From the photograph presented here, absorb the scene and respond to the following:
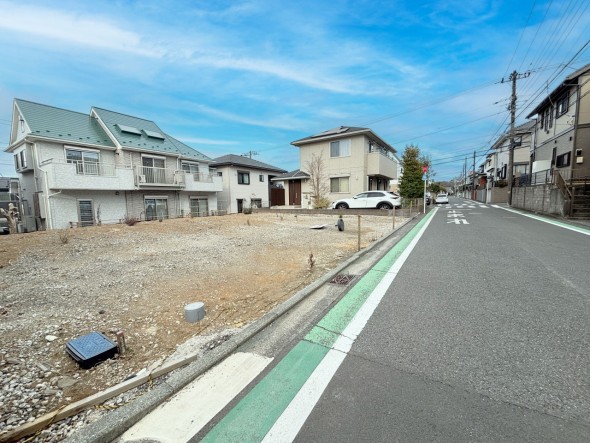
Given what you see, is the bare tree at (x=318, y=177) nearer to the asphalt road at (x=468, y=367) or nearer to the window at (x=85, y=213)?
the window at (x=85, y=213)

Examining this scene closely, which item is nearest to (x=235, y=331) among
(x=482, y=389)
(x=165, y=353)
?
(x=165, y=353)

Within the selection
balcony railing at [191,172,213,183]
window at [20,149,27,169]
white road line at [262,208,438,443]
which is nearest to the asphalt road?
white road line at [262,208,438,443]

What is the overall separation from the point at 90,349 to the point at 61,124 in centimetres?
1881

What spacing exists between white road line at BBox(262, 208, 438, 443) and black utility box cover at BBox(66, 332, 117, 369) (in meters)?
1.73

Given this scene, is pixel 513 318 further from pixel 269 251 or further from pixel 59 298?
pixel 59 298

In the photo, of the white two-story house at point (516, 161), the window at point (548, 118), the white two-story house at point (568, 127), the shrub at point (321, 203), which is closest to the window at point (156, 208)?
the shrub at point (321, 203)

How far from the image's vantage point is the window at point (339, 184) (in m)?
21.5

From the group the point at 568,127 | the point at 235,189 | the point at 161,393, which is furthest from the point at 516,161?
the point at 161,393

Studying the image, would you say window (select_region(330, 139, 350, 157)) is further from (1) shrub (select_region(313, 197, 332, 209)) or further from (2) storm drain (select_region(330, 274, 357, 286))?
(2) storm drain (select_region(330, 274, 357, 286))

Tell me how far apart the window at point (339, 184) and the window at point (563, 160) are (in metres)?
13.8

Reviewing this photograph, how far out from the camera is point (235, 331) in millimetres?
2836

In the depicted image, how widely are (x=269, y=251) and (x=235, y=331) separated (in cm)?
382

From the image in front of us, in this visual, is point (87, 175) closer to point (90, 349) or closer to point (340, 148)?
point (90, 349)

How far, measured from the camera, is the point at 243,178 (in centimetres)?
2570
